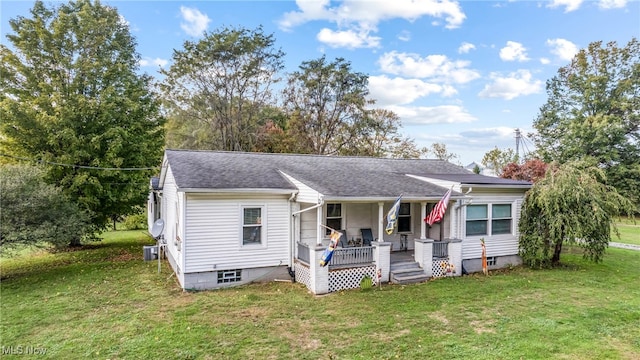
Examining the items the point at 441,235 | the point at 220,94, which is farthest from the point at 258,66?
the point at 441,235

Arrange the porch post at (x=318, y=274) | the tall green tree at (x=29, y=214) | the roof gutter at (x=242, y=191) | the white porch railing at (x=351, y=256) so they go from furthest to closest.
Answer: the tall green tree at (x=29, y=214) → the white porch railing at (x=351, y=256) → the porch post at (x=318, y=274) → the roof gutter at (x=242, y=191)

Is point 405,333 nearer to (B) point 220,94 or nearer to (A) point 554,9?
(A) point 554,9

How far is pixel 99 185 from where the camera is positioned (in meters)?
14.7

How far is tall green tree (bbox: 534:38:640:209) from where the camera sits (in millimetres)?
29484

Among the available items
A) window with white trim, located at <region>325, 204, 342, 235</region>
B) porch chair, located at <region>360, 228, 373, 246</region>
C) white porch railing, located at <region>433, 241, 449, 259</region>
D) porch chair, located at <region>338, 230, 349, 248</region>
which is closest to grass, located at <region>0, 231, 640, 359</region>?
white porch railing, located at <region>433, 241, 449, 259</region>

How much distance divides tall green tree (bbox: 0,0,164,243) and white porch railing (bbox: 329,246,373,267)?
10843 millimetres

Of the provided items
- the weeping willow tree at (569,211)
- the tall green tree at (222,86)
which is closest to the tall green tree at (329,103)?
the tall green tree at (222,86)

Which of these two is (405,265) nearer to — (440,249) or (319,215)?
(440,249)

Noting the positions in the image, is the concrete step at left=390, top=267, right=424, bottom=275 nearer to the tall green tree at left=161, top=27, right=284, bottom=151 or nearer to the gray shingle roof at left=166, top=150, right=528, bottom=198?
the gray shingle roof at left=166, top=150, right=528, bottom=198

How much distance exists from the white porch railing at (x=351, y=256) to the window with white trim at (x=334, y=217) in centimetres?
180

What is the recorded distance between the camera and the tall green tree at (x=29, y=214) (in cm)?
1007

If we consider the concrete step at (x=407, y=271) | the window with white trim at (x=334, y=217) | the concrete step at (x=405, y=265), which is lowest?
the concrete step at (x=407, y=271)

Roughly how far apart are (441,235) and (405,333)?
633 cm

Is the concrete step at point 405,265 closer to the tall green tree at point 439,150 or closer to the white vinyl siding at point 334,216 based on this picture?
the white vinyl siding at point 334,216
